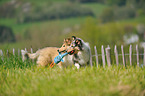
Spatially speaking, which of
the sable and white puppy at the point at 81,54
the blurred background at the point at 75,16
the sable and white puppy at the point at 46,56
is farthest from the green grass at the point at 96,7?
the sable and white puppy at the point at 81,54

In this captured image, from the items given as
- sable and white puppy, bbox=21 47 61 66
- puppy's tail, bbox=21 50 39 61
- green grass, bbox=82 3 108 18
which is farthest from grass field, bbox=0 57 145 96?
green grass, bbox=82 3 108 18

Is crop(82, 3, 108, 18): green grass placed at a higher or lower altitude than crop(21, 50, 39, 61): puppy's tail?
higher

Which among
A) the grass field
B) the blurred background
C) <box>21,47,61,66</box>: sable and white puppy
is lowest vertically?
the grass field

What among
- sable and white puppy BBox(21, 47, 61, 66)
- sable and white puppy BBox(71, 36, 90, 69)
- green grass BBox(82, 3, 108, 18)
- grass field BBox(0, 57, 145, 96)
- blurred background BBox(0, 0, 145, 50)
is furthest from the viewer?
green grass BBox(82, 3, 108, 18)

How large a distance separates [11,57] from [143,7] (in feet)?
210

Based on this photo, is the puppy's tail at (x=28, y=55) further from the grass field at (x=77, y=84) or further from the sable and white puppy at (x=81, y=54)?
the sable and white puppy at (x=81, y=54)

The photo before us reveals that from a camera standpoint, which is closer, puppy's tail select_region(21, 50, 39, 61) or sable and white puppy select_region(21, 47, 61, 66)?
sable and white puppy select_region(21, 47, 61, 66)

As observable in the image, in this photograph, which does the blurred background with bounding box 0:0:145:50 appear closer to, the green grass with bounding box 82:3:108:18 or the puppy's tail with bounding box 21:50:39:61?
the green grass with bounding box 82:3:108:18

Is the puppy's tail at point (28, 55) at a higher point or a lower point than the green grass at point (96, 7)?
lower

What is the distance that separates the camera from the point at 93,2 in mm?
82188

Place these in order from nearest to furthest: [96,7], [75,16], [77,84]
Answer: [77,84], [75,16], [96,7]

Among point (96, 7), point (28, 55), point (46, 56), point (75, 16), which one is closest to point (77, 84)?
point (46, 56)

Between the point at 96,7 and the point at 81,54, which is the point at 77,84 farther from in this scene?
the point at 96,7

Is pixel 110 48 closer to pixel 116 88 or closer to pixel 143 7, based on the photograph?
pixel 116 88
